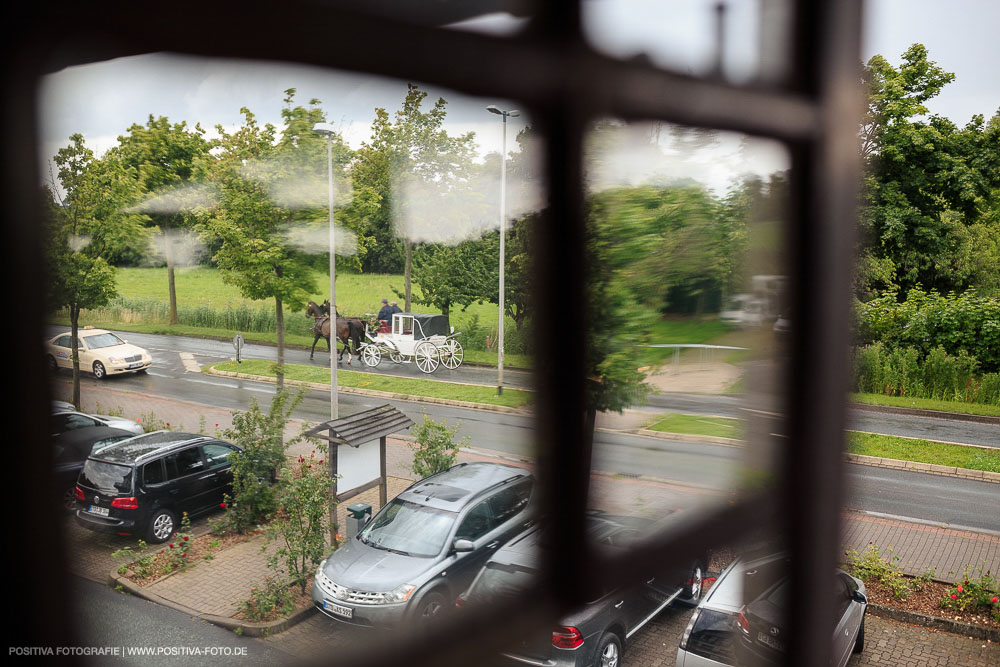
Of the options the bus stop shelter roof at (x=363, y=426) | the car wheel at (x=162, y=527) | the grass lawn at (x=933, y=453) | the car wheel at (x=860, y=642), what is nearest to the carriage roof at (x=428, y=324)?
the bus stop shelter roof at (x=363, y=426)

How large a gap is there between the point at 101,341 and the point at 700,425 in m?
0.61

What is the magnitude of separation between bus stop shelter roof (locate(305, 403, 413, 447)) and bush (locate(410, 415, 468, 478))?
2 centimetres

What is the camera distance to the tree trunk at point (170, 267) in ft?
1.47

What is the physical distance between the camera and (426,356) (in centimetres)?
66

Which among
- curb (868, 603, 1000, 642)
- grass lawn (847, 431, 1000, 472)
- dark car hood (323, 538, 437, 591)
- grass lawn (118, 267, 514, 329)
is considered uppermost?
grass lawn (118, 267, 514, 329)

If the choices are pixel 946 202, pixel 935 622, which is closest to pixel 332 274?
pixel 935 622

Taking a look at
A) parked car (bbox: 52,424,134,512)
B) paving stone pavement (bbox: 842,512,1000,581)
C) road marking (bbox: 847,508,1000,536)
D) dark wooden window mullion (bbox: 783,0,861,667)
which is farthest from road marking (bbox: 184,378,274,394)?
road marking (bbox: 847,508,1000,536)

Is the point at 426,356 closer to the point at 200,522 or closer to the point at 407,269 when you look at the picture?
the point at 407,269

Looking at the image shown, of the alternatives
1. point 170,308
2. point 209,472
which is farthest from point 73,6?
point 209,472

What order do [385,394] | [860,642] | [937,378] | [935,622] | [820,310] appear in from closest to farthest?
[385,394], [820,310], [860,642], [935,622], [937,378]

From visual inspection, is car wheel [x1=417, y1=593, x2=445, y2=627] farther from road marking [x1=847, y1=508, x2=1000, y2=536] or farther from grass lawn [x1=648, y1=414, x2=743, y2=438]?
road marking [x1=847, y1=508, x2=1000, y2=536]

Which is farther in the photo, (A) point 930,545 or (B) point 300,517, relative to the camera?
(A) point 930,545

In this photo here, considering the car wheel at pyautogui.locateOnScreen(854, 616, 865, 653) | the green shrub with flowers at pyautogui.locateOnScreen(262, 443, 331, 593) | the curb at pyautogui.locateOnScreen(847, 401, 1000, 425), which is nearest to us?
the green shrub with flowers at pyautogui.locateOnScreen(262, 443, 331, 593)

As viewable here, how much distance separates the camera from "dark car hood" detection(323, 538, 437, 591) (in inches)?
25.2
